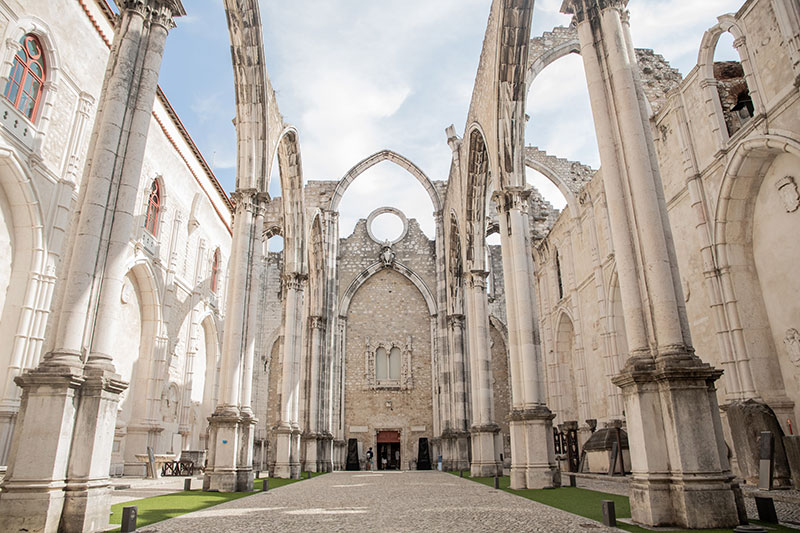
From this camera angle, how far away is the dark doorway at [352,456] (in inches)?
928

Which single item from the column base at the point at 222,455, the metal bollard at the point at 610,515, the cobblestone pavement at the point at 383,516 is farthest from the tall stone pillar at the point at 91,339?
the metal bollard at the point at 610,515

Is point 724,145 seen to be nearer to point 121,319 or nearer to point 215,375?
point 121,319

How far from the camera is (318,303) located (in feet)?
73.7

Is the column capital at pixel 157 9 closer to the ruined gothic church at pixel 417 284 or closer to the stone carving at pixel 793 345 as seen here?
the ruined gothic church at pixel 417 284

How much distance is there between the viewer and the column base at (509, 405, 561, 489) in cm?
951

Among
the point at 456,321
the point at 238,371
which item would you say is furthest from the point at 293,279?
the point at 238,371

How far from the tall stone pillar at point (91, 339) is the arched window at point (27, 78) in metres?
5.42

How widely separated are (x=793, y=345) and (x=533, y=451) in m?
4.84

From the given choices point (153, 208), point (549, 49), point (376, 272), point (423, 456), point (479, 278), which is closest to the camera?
point (549, 49)

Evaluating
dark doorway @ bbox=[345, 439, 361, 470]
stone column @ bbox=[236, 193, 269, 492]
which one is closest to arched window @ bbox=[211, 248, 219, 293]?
dark doorway @ bbox=[345, 439, 361, 470]

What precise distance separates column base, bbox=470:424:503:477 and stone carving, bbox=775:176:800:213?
872cm

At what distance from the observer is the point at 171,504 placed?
7516 mm

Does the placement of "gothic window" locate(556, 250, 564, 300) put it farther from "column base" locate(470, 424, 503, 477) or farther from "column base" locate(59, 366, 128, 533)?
"column base" locate(59, 366, 128, 533)

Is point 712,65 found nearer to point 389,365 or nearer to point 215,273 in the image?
point 389,365
